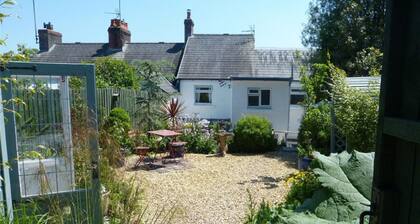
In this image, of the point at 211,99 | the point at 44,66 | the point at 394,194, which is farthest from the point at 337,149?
the point at 211,99

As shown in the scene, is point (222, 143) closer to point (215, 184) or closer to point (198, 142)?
point (198, 142)

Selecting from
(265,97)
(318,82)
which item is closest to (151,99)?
(318,82)

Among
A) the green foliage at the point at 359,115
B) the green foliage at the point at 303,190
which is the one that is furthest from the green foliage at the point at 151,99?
the green foliage at the point at 303,190

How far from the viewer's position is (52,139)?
11.7 feet

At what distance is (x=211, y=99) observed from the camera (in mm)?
16625

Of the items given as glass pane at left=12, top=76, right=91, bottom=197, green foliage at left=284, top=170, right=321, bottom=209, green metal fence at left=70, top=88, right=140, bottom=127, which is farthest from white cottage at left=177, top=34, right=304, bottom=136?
glass pane at left=12, top=76, right=91, bottom=197

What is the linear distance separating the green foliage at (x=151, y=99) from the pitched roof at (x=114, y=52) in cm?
741

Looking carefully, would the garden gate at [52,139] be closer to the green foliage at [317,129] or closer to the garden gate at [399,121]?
the garden gate at [399,121]

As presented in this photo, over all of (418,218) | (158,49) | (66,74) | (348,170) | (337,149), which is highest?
(158,49)

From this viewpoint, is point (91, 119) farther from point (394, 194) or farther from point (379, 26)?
point (379, 26)

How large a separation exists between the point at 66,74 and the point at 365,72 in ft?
36.9

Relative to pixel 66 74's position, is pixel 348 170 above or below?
below

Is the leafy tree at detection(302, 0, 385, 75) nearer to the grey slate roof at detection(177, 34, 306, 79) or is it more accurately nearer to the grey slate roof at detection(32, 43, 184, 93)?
the grey slate roof at detection(177, 34, 306, 79)

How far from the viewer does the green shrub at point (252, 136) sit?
11344 mm
